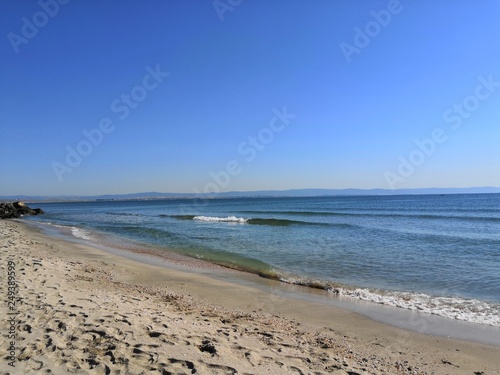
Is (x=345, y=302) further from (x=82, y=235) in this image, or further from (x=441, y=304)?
(x=82, y=235)

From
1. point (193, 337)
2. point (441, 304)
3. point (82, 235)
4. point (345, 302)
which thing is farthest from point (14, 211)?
point (441, 304)

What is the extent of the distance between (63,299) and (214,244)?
12797mm

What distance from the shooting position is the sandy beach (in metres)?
4.32

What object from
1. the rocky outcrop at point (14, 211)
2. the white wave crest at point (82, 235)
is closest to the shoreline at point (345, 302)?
the white wave crest at point (82, 235)

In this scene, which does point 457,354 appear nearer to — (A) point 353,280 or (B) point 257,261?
(A) point 353,280

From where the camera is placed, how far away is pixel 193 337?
517cm

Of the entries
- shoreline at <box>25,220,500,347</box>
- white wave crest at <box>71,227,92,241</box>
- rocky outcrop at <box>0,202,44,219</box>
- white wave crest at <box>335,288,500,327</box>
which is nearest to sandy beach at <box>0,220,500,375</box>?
shoreline at <box>25,220,500,347</box>

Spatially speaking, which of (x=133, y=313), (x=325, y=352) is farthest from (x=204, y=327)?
(x=325, y=352)

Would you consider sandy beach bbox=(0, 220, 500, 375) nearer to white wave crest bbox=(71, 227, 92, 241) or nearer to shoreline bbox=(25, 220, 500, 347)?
shoreline bbox=(25, 220, 500, 347)

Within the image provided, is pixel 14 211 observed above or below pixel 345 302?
above

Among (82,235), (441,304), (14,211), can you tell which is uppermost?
(14,211)

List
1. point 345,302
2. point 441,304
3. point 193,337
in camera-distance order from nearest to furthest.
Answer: point 193,337 → point 441,304 → point 345,302

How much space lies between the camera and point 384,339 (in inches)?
243

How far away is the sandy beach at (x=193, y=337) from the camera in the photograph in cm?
432
